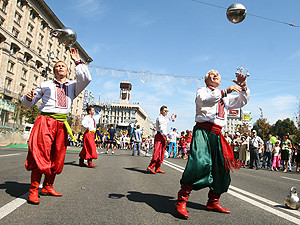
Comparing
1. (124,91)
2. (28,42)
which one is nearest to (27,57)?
(28,42)

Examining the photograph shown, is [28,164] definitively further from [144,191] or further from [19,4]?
[19,4]

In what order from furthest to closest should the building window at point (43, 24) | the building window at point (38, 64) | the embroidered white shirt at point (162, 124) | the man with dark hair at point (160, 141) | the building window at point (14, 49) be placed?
the building window at point (43, 24), the building window at point (38, 64), the building window at point (14, 49), the embroidered white shirt at point (162, 124), the man with dark hair at point (160, 141)

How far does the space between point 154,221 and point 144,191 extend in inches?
71.8

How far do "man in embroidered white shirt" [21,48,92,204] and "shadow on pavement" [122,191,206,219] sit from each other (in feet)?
3.73

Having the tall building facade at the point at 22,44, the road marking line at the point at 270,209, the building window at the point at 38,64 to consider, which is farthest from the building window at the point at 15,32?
the road marking line at the point at 270,209

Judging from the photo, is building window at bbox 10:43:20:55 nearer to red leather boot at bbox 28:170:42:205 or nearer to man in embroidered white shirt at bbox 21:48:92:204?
man in embroidered white shirt at bbox 21:48:92:204

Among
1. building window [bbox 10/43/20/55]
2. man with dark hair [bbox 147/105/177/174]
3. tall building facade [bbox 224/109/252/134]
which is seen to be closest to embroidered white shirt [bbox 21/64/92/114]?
tall building facade [bbox 224/109/252/134]

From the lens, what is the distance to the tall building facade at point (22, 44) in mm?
38438

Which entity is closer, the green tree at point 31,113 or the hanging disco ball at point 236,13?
the hanging disco ball at point 236,13

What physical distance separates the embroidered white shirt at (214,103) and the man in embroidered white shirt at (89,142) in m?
5.33

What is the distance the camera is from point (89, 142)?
847 centimetres

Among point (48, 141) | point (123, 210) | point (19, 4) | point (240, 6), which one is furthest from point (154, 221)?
point (19, 4)

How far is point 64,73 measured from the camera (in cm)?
415

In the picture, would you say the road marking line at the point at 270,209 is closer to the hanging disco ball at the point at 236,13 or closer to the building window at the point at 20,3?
the hanging disco ball at the point at 236,13
